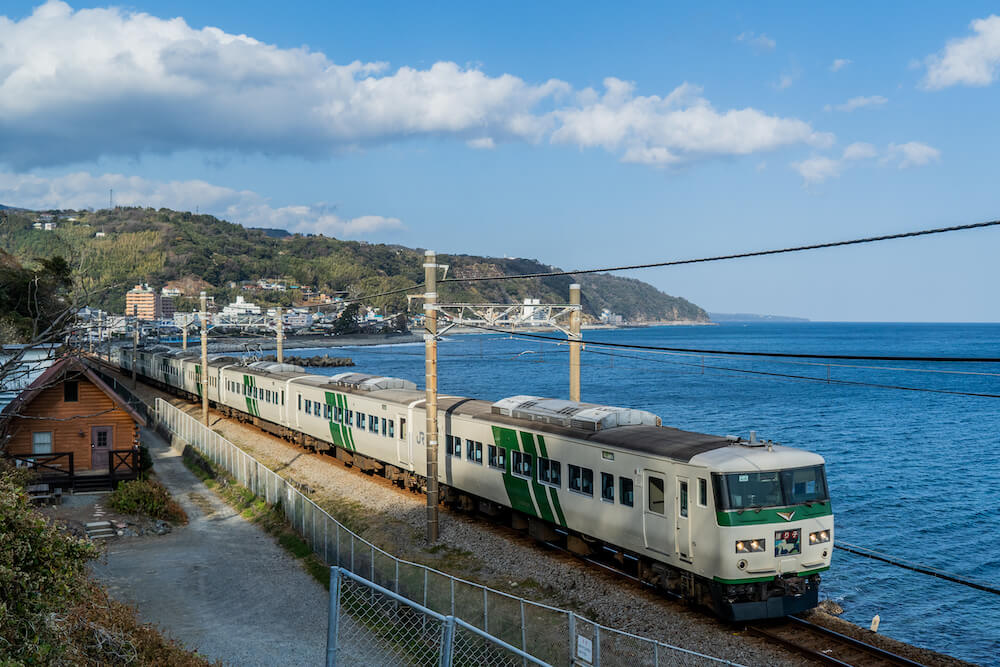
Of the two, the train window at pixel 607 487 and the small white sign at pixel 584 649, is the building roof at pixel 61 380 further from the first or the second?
the small white sign at pixel 584 649

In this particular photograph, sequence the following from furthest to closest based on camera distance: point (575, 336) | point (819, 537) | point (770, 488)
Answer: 1. point (575, 336)
2. point (819, 537)
3. point (770, 488)

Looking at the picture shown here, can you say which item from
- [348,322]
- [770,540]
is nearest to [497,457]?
[770,540]

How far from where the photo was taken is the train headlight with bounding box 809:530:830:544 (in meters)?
13.5

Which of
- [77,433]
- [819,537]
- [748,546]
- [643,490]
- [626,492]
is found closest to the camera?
[748,546]

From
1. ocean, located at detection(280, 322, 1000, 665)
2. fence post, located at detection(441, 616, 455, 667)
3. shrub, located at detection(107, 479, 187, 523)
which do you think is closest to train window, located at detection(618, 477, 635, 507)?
ocean, located at detection(280, 322, 1000, 665)

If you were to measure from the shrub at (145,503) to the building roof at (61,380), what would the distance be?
3467 mm

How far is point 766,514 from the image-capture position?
1313cm

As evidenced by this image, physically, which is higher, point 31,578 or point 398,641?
point 31,578

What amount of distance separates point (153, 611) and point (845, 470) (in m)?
33.3

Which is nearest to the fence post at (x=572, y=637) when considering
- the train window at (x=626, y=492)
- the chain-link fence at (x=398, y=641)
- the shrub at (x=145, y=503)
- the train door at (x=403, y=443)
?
the chain-link fence at (x=398, y=641)

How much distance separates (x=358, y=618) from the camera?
45.6 ft

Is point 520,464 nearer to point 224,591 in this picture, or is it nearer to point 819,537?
point 224,591

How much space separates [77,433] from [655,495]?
63.7ft

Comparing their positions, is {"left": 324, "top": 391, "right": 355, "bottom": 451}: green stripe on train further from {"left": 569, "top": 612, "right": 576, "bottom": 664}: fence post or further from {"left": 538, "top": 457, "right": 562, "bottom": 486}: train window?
{"left": 569, "top": 612, "right": 576, "bottom": 664}: fence post
